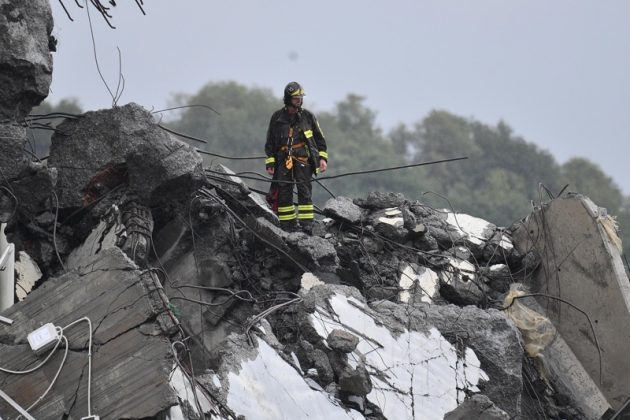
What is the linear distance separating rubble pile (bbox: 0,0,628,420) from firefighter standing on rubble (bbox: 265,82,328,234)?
15.3 inches

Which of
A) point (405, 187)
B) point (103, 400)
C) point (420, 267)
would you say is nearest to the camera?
point (103, 400)

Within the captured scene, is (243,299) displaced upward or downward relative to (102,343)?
upward

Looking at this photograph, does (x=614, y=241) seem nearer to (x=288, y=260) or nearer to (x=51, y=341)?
(x=288, y=260)

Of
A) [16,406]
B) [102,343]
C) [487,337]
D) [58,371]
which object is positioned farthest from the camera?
[487,337]

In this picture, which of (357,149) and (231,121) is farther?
(357,149)

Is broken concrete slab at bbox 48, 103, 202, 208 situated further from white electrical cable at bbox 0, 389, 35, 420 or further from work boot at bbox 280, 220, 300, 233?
white electrical cable at bbox 0, 389, 35, 420

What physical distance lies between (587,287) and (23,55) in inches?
213

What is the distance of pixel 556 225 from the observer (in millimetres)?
12289

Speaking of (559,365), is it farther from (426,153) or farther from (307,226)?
(426,153)

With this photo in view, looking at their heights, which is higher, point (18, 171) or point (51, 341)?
point (18, 171)

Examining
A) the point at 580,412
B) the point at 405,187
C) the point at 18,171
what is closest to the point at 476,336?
the point at 580,412

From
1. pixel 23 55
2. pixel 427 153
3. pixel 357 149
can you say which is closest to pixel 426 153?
pixel 427 153

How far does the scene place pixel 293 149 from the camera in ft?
41.1

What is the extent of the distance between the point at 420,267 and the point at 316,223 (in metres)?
1.10
